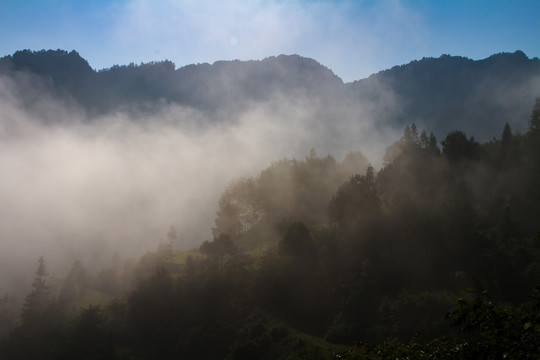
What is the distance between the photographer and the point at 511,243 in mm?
43062

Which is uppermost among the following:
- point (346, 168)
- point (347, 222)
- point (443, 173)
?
point (346, 168)

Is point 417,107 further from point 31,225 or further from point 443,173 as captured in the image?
point 31,225

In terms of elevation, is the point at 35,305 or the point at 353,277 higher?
the point at 353,277

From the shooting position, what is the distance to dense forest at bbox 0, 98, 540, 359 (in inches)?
1638

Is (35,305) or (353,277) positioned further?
(35,305)

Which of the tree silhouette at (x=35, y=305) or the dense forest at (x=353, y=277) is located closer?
the dense forest at (x=353, y=277)

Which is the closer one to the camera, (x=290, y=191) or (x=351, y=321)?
(x=351, y=321)

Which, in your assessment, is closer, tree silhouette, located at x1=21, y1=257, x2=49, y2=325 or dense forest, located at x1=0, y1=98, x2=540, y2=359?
dense forest, located at x1=0, y1=98, x2=540, y2=359

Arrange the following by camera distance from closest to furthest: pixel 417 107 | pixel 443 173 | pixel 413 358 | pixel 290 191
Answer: pixel 413 358
pixel 443 173
pixel 290 191
pixel 417 107

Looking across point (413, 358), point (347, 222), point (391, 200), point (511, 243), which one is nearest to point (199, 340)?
point (347, 222)

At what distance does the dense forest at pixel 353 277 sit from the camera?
41.6m

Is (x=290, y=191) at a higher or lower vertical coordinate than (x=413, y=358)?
higher

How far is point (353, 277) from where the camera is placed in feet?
161

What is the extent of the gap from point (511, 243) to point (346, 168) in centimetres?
4463
